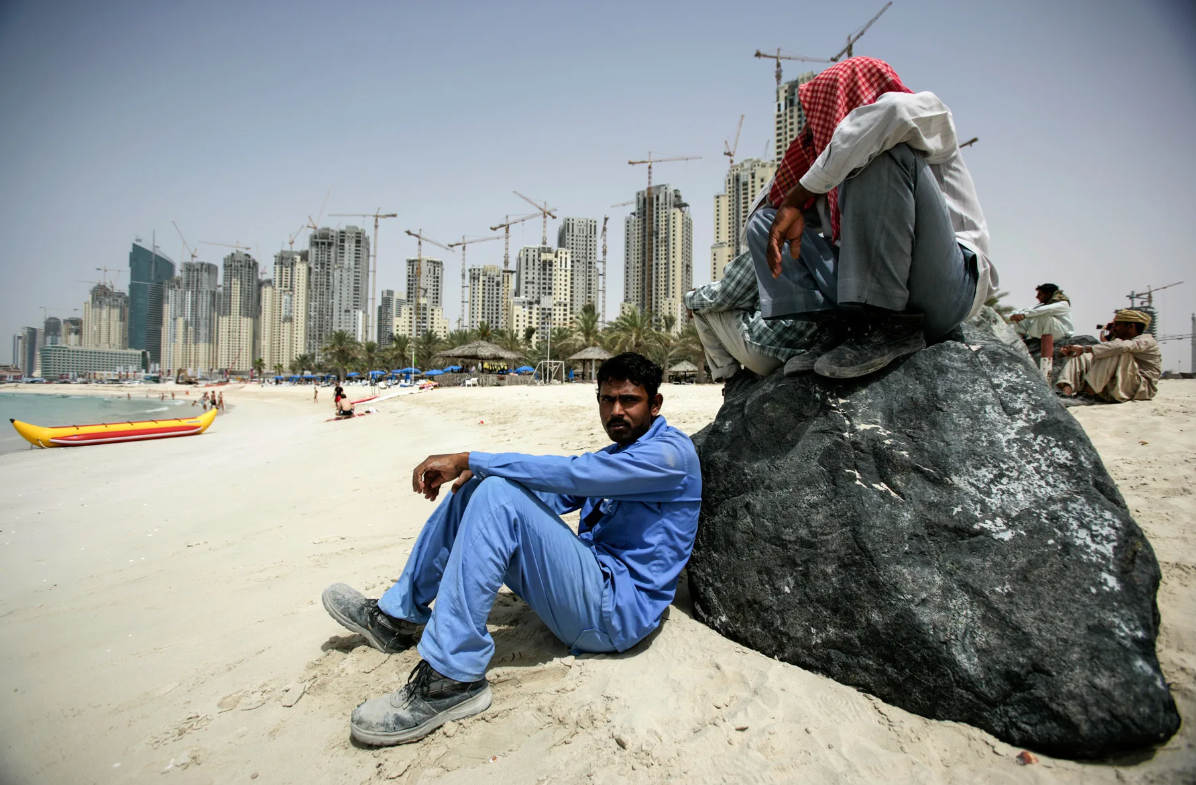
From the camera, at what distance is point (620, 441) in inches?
89.4

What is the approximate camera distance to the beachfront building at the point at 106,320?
11369 cm

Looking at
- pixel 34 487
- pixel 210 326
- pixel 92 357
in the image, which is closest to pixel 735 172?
pixel 34 487

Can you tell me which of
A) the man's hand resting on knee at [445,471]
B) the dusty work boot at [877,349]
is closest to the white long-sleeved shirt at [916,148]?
the dusty work boot at [877,349]

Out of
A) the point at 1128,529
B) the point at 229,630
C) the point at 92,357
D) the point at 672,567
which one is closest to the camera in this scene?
the point at 1128,529

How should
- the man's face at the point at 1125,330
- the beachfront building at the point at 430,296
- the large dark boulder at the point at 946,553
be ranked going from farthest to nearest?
the beachfront building at the point at 430,296, the man's face at the point at 1125,330, the large dark boulder at the point at 946,553

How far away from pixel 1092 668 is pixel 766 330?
1.70m

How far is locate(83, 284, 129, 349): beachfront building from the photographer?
11369cm

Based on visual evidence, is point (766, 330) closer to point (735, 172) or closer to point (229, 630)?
point (229, 630)

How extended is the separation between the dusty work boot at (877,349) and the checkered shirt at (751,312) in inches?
16.2

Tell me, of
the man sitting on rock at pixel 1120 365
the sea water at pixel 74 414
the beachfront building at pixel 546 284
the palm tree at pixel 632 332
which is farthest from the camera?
the beachfront building at pixel 546 284

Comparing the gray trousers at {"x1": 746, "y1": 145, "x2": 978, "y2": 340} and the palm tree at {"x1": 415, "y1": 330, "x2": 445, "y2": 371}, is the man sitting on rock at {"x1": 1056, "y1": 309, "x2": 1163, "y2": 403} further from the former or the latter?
the palm tree at {"x1": 415, "y1": 330, "x2": 445, "y2": 371}

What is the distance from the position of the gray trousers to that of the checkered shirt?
50 cm

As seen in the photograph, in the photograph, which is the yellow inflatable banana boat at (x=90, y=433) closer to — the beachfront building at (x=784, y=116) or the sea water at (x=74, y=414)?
the sea water at (x=74, y=414)

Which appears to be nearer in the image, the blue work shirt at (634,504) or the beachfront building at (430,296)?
the blue work shirt at (634,504)
